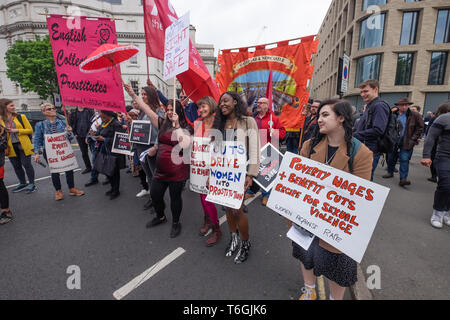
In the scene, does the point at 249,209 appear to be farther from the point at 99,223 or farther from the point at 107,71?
the point at 107,71

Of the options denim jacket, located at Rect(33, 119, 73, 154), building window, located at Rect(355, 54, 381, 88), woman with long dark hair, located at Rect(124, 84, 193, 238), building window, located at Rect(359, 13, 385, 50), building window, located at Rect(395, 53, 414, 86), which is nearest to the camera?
woman with long dark hair, located at Rect(124, 84, 193, 238)

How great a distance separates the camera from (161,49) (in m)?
4.04

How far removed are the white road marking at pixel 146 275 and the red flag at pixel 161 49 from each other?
7.90 ft

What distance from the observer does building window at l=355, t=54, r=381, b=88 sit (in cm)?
2064

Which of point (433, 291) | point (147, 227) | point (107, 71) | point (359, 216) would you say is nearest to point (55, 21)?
point (107, 71)

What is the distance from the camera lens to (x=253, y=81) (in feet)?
15.8

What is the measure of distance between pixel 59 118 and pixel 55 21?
1.98 m

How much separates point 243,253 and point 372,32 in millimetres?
26586

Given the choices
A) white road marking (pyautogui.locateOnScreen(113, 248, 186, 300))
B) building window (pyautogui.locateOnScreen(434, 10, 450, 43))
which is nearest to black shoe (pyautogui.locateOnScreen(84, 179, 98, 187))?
white road marking (pyautogui.locateOnScreen(113, 248, 186, 300))

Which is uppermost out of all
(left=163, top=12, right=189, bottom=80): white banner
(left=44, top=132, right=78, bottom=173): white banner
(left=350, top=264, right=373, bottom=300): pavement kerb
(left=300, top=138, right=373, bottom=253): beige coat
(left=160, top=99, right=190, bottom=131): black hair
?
(left=163, top=12, right=189, bottom=80): white banner

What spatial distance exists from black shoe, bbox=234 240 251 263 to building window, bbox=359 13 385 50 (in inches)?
1016

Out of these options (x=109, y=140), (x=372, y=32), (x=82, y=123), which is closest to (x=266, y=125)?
(x=109, y=140)

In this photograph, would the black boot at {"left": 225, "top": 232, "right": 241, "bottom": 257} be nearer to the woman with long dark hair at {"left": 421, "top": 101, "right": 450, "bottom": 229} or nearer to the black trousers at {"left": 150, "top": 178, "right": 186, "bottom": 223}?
the black trousers at {"left": 150, "top": 178, "right": 186, "bottom": 223}

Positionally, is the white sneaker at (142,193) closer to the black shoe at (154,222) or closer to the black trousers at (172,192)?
the black shoe at (154,222)
